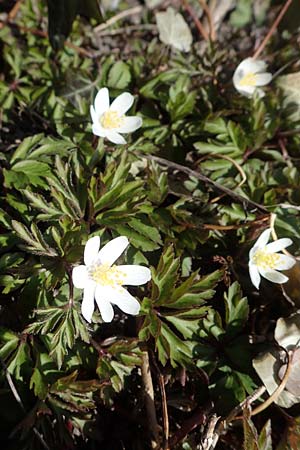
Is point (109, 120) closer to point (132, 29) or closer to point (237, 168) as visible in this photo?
point (237, 168)

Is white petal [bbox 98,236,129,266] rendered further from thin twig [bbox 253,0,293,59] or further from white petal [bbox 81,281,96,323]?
thin twig [bbox 253,0,293,59]

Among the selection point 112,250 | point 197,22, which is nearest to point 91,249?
point 112,250

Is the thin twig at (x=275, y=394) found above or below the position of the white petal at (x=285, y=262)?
below

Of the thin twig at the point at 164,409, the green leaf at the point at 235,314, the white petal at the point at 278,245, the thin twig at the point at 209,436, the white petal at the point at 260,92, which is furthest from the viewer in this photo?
the white petal at the point at 260,92

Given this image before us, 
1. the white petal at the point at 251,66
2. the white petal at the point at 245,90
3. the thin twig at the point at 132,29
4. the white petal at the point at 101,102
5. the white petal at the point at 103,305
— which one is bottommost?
the white petal at the point at 245,90

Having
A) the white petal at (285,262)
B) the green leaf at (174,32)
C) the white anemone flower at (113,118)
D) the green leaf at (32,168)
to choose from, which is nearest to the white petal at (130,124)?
the white anemone flower at (113,118)

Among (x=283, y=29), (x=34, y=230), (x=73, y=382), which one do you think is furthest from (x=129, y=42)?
(x=73, y=382)

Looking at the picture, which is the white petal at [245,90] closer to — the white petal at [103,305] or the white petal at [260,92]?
the white petal at [260,92]

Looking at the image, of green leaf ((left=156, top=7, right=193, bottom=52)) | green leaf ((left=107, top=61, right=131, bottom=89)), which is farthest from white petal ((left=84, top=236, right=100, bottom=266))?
green leaf ((left=156, top=7, right=193, bottom=52))
